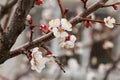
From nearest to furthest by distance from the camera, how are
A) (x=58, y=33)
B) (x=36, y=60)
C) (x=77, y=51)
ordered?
(x=58, y=33), (x=36, y=60), (x=77, y=51)

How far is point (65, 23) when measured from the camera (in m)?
0.84

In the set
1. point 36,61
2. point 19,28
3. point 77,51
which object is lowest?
point 77,51

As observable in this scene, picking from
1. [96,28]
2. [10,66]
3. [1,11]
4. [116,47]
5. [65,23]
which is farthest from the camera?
[116,47]

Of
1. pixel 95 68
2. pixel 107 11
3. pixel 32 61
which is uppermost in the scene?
pixel 32 61

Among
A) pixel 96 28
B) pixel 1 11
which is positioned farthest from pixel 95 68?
pixel 1 11

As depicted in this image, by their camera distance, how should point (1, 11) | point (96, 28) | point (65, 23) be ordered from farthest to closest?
point (96, 28) < point (1, 11) < point (65, 23)

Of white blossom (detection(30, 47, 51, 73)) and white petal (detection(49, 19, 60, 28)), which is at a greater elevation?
white petal (detection(49, 19, 60, 28))

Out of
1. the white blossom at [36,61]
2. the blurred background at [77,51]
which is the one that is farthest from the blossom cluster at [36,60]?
the blurred background at [77,51]

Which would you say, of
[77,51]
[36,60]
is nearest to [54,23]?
[36,60]

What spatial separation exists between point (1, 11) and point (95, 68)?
3202 millimetres

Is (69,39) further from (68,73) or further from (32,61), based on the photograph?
(68,73)

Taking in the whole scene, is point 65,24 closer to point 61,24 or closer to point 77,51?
point 61,24

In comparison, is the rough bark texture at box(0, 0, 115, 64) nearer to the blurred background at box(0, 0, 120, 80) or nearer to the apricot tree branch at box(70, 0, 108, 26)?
the apricot tree branch at box(70, 0, 108, 26)

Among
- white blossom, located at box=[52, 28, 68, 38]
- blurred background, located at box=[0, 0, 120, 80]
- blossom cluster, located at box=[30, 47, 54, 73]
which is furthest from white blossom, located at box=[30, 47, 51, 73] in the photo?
blurred background, located at box=[0, 0, 120, 80]
